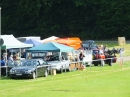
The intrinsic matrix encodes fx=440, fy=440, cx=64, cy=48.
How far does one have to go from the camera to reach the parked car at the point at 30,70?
102ft

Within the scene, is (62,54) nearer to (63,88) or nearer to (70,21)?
(63,88)

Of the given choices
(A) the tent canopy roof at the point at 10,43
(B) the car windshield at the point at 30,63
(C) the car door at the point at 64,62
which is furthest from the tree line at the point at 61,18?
(B) the car windshield at the point at 30,63

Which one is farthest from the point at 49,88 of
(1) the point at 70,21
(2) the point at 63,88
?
(1) the point at 70,21

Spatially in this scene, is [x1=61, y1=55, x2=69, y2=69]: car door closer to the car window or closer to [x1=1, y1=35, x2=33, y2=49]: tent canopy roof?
the car window

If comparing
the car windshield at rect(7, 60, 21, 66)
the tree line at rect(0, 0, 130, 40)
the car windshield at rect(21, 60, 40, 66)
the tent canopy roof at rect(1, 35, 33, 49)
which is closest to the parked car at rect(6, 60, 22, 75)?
the car windshield at rect(7, 60, 21, 66)

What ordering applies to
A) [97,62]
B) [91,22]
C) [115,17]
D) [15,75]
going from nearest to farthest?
[15,75], [97,62], [115,17], [91,22]

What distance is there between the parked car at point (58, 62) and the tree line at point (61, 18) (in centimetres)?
4376

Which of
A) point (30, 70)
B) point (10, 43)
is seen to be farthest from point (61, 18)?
point (30, 70)

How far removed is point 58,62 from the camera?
120 ft

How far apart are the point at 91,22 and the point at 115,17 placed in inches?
320

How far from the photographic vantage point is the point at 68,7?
88625mm

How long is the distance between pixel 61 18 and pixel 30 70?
5890 cm

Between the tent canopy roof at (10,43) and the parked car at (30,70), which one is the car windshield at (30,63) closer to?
the parked car at (30,70)

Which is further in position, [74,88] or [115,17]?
[115,17]
